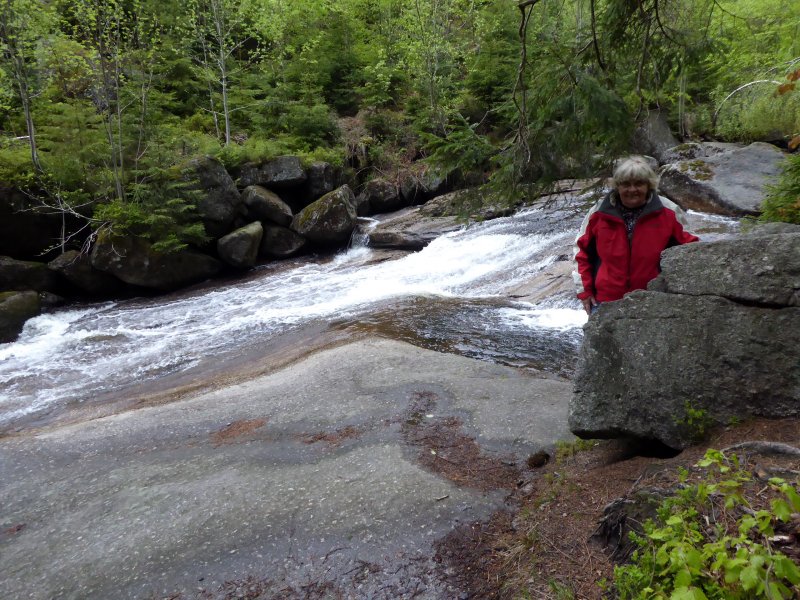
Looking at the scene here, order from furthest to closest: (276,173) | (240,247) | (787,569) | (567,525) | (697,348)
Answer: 1. (276,173)
2. (240,247)
3. (697,348)
4. (567,525)
5. (787,569)

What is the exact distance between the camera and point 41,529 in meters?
4.10

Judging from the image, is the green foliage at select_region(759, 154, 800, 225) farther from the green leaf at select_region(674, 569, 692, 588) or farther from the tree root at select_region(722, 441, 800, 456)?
the green leaf at select_region(674, 569, 692, 588)

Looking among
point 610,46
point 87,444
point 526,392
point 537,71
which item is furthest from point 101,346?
point 610,46

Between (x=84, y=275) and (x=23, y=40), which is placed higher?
(x=23, y=40)

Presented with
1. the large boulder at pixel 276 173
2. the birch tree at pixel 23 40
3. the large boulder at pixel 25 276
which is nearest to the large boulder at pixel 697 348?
the large boulder at pixel 25 276

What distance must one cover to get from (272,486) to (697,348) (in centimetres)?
355

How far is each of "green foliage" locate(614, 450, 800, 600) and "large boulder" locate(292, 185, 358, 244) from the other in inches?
599

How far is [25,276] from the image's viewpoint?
1301 cm

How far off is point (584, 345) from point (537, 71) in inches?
122

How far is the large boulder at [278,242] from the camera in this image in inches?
661

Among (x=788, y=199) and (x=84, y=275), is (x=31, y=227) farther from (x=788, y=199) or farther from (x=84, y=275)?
(x=788, y=199)

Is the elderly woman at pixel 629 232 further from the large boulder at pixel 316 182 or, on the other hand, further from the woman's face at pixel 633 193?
the large boulder at pixel 316 182

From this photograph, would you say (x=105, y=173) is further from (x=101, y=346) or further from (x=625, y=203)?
(x=625, y=203)

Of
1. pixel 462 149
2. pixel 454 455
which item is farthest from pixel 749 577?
pixel 462 149
